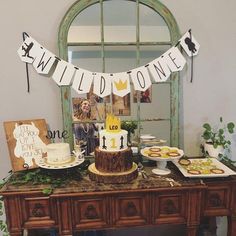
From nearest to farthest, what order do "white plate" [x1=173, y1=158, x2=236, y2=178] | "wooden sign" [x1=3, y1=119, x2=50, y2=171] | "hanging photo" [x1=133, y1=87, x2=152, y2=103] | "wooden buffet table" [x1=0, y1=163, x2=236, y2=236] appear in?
"wooden buffet table" [x1=0, y1=163, x2=236, y2=236] < "white plate" [x1=173, y1=158, x2=236, y2=178] < "wooden sign" [x1=3, y1=119, x2=50, y2=171] < "hanging photo" [x1=133, y1=87, x2=152, y2=103]

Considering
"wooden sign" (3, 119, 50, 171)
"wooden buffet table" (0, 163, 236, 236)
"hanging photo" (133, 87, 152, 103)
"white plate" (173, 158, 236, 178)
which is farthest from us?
"hanging photo" (133, 87, 152, 103)

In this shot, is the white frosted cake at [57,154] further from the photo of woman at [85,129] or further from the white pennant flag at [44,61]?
Result: the white pennant flag at [44,61]

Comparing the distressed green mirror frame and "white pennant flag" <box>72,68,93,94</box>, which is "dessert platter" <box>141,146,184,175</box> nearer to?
the distressed green mirror frame

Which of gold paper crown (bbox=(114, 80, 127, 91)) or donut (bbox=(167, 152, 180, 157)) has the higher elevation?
gold paper crown (bbox=(114, 80, 127, 91))

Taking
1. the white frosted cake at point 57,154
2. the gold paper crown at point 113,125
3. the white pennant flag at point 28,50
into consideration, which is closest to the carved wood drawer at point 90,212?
the white frosted cake at point 57,154

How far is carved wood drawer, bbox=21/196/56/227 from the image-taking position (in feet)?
3.95

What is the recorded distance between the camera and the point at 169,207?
4.15 feet

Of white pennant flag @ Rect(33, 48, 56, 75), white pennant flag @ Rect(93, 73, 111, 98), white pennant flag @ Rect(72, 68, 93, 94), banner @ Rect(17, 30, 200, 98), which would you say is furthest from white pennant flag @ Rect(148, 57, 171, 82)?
white pennant flag @ Rect(33, 48, 56, 75)

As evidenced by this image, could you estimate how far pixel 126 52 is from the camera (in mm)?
1488

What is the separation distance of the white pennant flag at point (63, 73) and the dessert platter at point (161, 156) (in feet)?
2.06

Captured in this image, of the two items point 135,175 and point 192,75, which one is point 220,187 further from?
point 192,75

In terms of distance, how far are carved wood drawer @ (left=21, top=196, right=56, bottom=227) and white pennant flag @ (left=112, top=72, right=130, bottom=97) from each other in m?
0.73

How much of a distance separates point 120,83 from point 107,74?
96 millimetres

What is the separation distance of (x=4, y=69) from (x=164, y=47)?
989 mm
